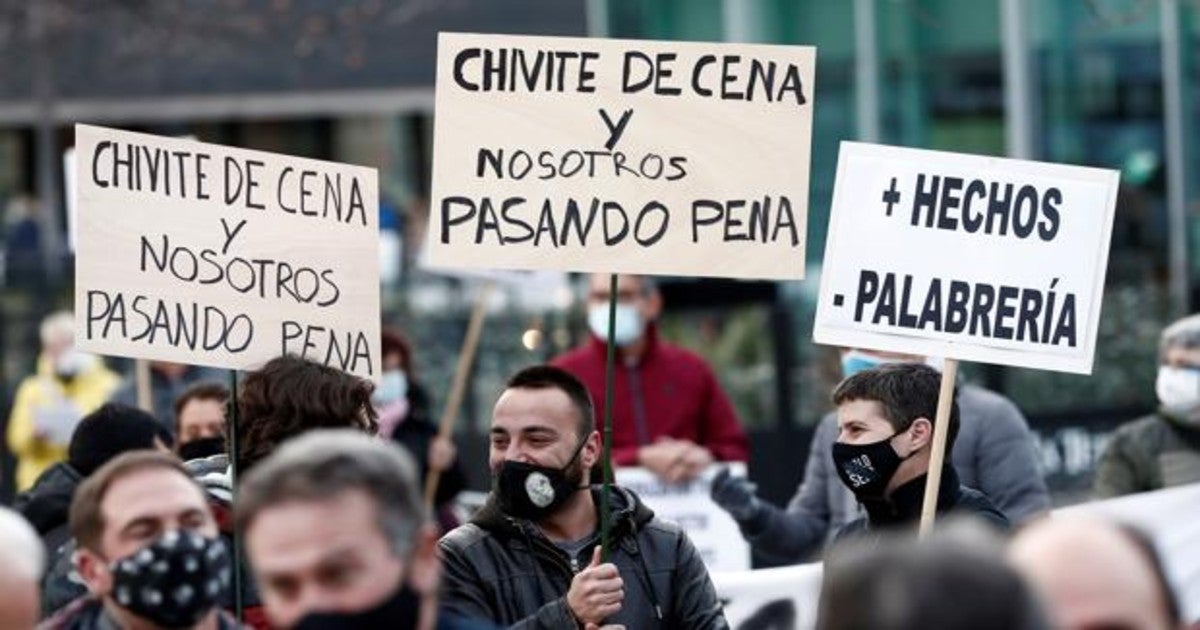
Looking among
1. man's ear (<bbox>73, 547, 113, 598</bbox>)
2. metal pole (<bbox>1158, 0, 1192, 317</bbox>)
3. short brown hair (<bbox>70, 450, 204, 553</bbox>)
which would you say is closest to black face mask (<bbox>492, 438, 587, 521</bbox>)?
short brown hair (<bbox>70, 450, 204, 553</bbox>)

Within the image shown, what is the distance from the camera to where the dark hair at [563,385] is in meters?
8.48

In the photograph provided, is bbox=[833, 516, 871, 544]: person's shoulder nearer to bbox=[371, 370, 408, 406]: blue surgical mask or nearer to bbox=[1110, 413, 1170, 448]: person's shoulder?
bbox=[1110, 413, 1170, 448]: person's shoulder

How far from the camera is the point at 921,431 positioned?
8.87m

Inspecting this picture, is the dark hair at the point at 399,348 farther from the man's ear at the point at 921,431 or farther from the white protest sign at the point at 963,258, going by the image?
the man's ear at the point at 921,431

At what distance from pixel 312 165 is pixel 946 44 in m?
17.8

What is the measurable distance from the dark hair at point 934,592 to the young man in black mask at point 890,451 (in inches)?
156

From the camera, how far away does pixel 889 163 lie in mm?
8914

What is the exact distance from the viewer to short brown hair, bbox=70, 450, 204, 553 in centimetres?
667

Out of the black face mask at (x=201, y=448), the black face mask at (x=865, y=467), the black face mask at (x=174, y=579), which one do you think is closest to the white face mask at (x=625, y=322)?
the black face mask at (x=201, y=448)

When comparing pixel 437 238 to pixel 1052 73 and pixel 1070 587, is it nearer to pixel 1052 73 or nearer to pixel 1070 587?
pixel 1070 587

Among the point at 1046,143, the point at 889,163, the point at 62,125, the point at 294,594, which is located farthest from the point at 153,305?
the point at 62,125

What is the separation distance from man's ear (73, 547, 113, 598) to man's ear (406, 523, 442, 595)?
1346mm

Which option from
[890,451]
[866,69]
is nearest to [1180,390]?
[890,451]

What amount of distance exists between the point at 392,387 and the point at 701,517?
152 cm
